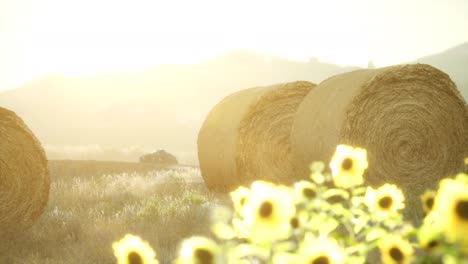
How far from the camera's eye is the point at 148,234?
19.6 ft

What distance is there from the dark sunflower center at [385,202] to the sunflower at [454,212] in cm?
117

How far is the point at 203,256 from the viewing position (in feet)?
6.27

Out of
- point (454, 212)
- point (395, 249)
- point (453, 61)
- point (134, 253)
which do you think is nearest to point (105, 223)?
point (134, 253)

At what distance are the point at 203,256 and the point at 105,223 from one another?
505 centimetres

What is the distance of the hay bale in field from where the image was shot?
8.34 m

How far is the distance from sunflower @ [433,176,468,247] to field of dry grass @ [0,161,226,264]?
3626 mm

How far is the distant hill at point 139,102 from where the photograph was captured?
4378cm

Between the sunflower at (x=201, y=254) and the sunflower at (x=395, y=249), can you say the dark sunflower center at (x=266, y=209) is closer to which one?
the sunflower at (x=201, y=254)

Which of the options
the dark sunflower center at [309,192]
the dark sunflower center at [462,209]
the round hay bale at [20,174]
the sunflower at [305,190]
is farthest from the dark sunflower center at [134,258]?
the round hay bale at [20,174]

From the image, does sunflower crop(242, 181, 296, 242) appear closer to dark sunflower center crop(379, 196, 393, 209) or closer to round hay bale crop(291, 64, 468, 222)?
dark sunflower center crop(379, 196, 393, 209)

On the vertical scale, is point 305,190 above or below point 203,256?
below

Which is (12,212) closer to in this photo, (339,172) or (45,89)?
(339,172)

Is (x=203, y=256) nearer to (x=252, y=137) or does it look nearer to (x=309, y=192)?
(x=309, y=192)

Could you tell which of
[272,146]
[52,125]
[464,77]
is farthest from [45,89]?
[272,146]
